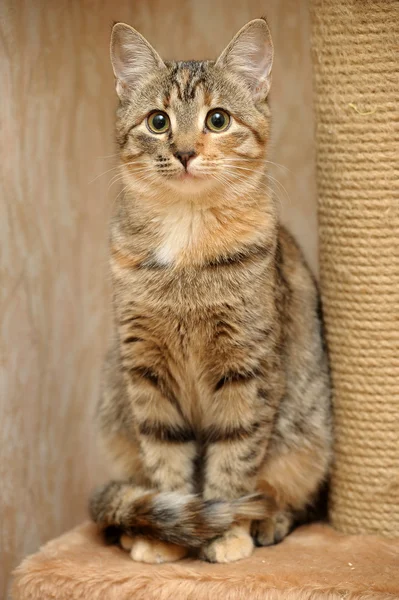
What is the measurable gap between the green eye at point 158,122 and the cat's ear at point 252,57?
178 millimetres

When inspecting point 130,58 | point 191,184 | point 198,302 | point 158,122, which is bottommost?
point 198,302

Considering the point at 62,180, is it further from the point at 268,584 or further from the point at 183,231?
the point at 268,584

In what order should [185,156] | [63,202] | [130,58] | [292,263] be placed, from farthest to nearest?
[63,202]
[292,263]
[130,58]
[185,156]

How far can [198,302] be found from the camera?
1.73 m

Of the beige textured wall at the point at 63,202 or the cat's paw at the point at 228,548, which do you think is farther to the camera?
the beige textured wall at the point at 63,202

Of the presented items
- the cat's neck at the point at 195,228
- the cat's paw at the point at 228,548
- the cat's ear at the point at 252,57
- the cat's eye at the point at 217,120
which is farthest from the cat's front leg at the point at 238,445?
the cat's ear at the point at 252,57

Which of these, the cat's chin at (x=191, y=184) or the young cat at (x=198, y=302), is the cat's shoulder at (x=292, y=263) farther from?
the cat's chin at (x=191, y=184)

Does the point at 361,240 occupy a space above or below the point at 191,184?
below

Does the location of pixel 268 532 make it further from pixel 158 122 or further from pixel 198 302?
pixel 158 122

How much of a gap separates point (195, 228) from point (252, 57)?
39 centimetres

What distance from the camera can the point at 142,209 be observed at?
5.92 ft

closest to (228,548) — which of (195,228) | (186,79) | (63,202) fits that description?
(195,228)

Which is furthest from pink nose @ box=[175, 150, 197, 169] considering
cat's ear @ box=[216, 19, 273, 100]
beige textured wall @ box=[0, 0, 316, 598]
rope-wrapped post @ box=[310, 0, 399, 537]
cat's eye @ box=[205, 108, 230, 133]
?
beige textured wall @ box=[0, 0, 316, 598]

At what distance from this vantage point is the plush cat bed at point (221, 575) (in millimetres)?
1587
